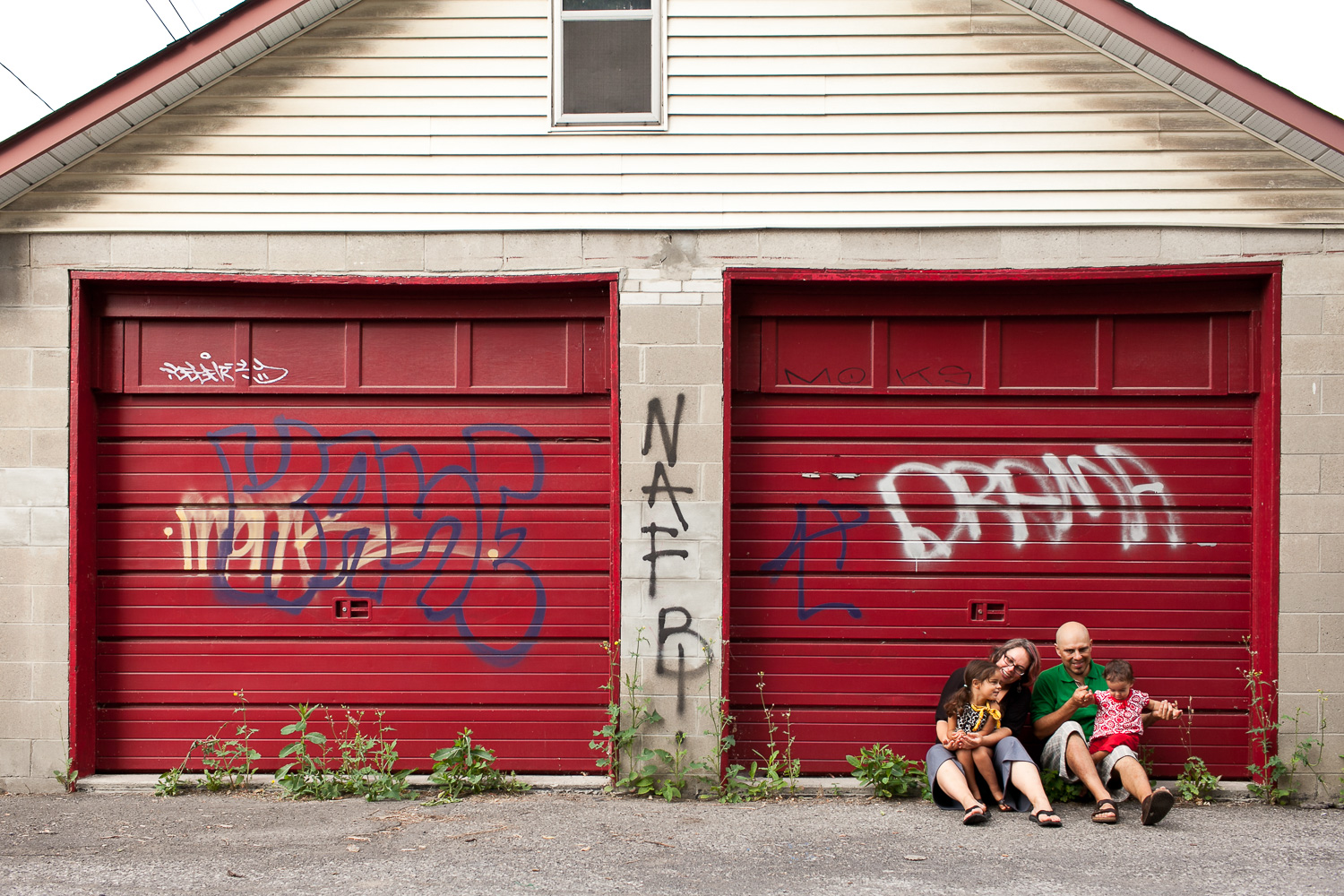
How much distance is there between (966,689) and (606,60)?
437 centimetres

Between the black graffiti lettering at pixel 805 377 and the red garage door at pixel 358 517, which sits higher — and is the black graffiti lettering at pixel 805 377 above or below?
above

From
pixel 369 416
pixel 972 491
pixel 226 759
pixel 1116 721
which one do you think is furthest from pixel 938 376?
pixel 226 759

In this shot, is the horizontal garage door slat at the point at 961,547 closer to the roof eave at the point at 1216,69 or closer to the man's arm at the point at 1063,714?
the man's arm at the point at 1063,714

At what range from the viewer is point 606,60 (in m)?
5.28

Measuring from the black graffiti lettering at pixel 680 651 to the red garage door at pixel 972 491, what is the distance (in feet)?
0.98

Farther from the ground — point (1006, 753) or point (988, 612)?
point (988, 612)

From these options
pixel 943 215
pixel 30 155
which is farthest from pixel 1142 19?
pixel 30 155

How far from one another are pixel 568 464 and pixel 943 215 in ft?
9.05

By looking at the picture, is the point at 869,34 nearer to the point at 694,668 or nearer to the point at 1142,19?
the point at 1142,19

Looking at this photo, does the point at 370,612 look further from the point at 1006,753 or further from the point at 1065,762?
the point at 1065,762

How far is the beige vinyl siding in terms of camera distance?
513 cm

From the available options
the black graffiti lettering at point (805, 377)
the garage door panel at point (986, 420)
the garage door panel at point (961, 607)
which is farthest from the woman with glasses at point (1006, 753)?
the black graffiti lettering at point (805, 377)

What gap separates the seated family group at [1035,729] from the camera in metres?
4.69

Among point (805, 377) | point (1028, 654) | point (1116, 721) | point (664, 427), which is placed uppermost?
point (805, 377)
